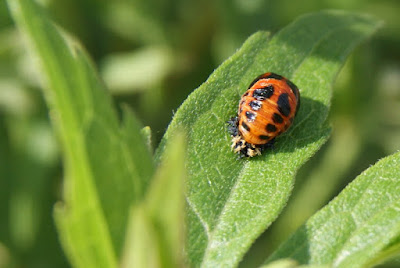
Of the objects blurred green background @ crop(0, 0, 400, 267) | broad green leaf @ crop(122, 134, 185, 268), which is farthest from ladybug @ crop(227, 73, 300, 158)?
blurred green background @ crop(0, 0, 400, 267)

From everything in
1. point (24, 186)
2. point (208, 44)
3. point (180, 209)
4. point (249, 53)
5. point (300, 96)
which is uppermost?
point (180, 209)

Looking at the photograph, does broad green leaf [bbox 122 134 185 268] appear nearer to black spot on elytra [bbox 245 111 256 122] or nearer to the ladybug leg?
the ladybug leg

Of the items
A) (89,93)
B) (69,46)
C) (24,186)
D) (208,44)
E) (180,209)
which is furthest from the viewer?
(208,44)

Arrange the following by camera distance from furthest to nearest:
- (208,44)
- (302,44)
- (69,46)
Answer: (208,44) → (302,44) → (69,46)

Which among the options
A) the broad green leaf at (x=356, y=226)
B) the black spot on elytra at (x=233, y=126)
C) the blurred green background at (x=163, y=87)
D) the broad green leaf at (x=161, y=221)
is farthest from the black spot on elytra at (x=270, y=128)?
the blurred green background at (x=163, y=87)

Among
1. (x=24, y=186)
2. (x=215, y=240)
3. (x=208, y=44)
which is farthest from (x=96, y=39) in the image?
(x=215, y=240)

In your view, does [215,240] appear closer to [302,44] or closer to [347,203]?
[347,203]

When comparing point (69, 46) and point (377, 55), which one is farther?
point (377, 55)
